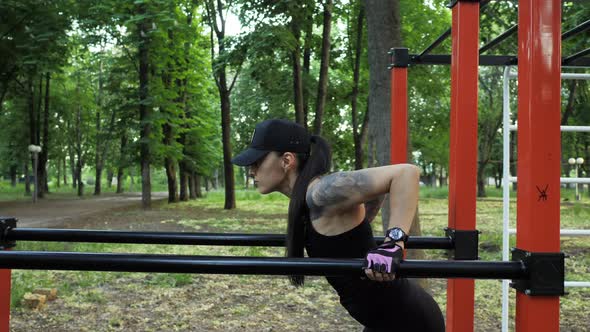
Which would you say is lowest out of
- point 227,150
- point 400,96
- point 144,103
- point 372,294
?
point 372,294

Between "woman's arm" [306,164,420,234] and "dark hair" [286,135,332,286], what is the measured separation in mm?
51

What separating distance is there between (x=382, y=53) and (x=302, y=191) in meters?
3.84

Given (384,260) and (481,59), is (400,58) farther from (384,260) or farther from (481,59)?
(384,260)

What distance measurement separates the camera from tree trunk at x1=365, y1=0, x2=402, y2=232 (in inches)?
219

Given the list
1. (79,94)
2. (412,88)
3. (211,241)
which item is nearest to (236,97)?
(79,94)

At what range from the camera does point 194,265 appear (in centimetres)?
176

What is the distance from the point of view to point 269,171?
2139 mm

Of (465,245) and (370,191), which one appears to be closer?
(370,191)

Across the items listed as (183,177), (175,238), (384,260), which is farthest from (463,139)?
(183,177)

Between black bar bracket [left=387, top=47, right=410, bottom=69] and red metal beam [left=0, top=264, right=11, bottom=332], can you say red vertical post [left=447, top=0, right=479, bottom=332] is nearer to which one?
black bar bracket [left=387, top=47, right=410, bottom=69]

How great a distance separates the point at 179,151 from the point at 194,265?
63.6 ft

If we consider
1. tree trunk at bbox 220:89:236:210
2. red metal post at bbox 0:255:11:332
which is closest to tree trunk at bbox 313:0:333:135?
tree trunk at bbox 220:89:236:210

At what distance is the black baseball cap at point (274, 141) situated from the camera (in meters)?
2.10

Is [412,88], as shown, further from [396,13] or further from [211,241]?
[211,241]
